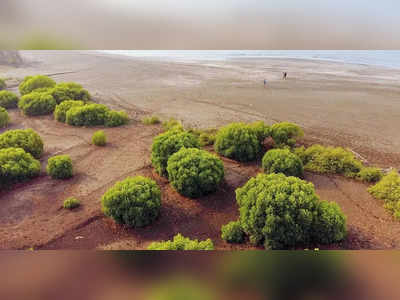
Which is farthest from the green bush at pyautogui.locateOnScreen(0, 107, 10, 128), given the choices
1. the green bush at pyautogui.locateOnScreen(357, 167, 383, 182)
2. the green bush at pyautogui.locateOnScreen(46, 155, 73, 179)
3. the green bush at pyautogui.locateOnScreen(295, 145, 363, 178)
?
the green bush at pyautogui.locateOnScreen(357, 167, 383, 182)

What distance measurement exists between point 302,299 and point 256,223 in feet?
9.92

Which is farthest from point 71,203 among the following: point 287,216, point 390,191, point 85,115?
point 390,191

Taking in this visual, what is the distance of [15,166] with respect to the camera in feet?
15.6

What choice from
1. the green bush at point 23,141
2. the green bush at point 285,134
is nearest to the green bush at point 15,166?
the green bush at point 23,141

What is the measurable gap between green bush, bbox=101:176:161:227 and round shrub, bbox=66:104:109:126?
13.2 feet

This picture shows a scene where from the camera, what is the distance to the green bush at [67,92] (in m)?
8.55

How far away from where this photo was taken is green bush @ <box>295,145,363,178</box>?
5.32 meters

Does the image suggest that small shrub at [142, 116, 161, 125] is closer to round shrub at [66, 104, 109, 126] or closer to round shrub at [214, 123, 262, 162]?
round shrub at [66, 104, 109, 126]

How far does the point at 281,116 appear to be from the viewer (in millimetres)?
7875

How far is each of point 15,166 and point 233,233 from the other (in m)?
4.08

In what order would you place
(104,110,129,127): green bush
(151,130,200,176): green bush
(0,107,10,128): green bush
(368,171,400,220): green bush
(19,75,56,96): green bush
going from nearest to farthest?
(368,171,400,220): green bush → (151,130,200,176): green bush → (0,107,10,128): green bush → (104,110,129,127): green bush → (19,75,56,96): green bush

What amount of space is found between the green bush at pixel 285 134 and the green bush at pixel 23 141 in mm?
5242

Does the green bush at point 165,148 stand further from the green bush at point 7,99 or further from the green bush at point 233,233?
the green bush at point 7,99

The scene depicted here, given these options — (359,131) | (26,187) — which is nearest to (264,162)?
(359,131)
